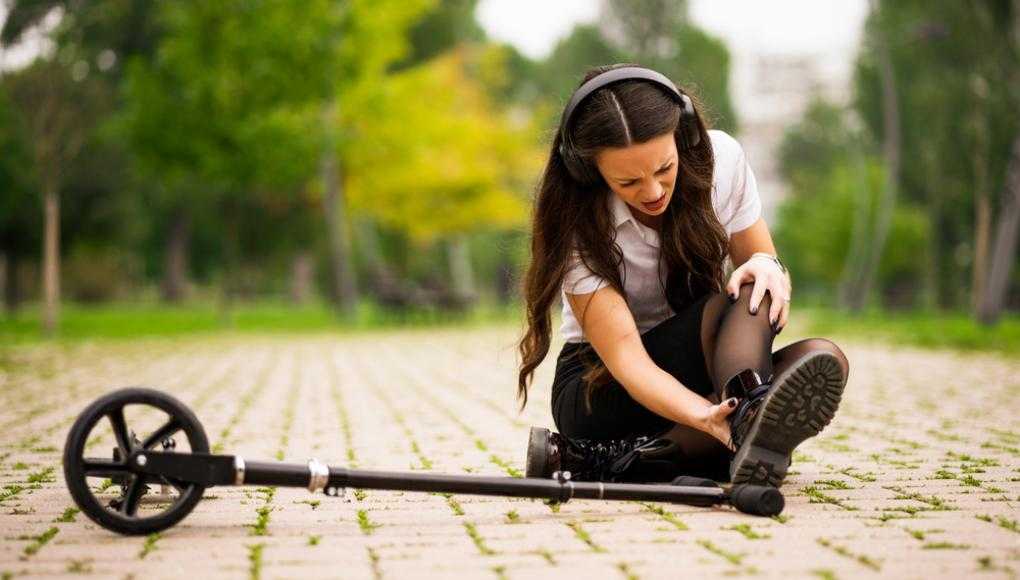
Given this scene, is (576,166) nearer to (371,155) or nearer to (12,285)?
(371,155)

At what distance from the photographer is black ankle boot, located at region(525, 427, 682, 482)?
3939mm

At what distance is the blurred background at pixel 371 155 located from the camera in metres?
16.2

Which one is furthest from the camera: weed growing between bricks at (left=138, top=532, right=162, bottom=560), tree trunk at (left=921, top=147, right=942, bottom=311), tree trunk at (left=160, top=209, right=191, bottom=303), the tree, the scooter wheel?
tree trunk at (left=160, top=209, right=191, bottom=303)

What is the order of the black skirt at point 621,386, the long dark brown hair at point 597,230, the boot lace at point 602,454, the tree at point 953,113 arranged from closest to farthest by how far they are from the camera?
the long dark brown hair at point 597,230 → the black skirt at point 621,386 → the boot lace at point 602,454 → the tree at point 953,113

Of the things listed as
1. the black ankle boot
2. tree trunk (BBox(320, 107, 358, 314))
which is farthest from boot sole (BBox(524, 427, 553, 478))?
tree trunk (BBox(320, 107, 358, 314))

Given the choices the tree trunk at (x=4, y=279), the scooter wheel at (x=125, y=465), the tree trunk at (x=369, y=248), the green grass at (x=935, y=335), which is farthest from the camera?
the tree trunk at (x=4, y=279)

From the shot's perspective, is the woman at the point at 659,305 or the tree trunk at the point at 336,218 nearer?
the woman at the point at 659,305

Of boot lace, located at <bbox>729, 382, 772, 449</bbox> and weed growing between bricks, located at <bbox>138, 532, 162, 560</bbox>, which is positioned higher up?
boot lace, located at <bbox>729, 382, 772, 449</bbox>

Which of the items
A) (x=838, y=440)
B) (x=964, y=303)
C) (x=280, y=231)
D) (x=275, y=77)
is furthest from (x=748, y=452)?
(x=964, y=303)

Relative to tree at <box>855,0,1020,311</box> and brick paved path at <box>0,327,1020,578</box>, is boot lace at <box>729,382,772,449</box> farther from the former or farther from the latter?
tree at <box>855,0,1020,311</box>

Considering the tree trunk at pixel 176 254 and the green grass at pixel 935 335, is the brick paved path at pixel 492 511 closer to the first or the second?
the green grass at pixel 935 335

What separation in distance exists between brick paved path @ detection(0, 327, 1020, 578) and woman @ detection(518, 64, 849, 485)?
25 centimetres

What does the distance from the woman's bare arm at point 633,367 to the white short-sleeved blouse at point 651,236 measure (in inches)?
2.7

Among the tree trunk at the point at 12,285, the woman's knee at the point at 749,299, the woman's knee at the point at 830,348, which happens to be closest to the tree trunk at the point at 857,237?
the tree trunk at the point at 12,285
